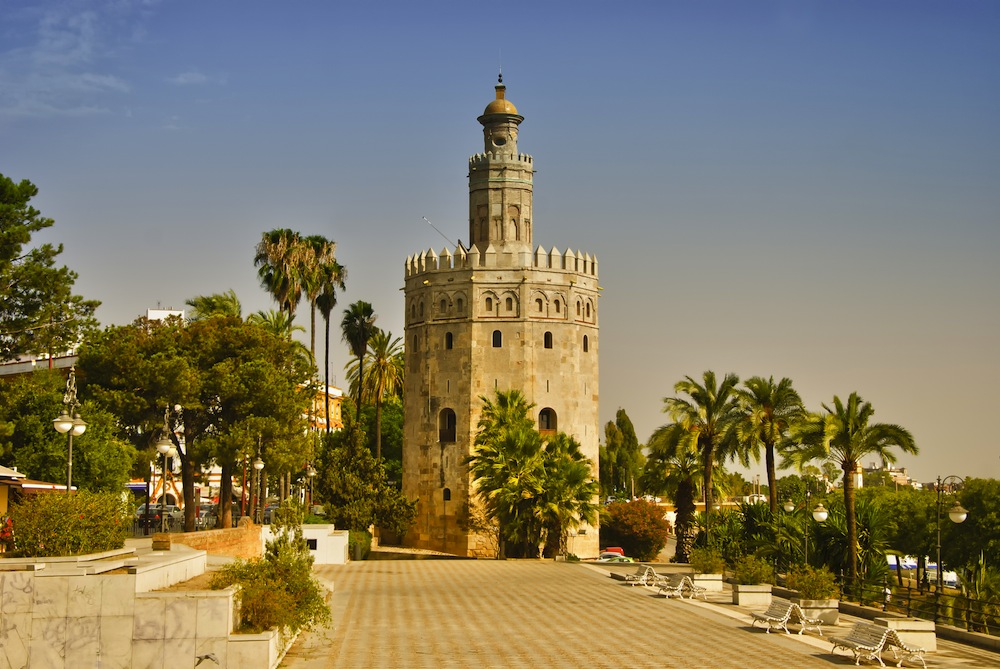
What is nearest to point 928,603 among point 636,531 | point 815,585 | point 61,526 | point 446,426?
point 815,585

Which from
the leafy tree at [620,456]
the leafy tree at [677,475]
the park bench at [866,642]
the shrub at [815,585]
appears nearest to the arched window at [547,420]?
the leafy tree at [677,475]

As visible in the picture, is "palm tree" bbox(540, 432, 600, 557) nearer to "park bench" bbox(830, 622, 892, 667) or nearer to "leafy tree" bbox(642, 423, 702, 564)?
"leafy tree" bbox(642, 423, 702, 564)

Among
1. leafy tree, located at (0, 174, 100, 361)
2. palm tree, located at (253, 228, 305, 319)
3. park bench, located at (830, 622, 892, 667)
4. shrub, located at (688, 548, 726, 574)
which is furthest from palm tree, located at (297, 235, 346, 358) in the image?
park bench, located at (830, 622, 892, 667)

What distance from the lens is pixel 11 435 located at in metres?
41.2

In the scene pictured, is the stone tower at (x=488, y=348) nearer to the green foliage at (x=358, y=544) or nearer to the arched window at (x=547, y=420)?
the arched window at (x=547, y=420)

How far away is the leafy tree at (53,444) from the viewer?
135 ft

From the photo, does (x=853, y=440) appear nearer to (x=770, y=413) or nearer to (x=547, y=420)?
(x=770, y=413)

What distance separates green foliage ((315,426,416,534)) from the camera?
54.9 meters

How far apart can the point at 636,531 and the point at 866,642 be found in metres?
50.0

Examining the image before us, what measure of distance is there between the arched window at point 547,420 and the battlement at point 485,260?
23.2 ft

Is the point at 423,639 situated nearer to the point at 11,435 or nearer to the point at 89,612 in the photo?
the point at 89,612

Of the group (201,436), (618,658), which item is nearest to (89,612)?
(618,658)

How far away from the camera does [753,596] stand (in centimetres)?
3014

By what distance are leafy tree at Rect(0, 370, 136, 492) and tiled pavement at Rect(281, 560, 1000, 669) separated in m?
10.3
